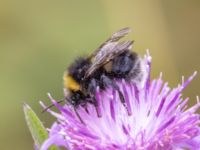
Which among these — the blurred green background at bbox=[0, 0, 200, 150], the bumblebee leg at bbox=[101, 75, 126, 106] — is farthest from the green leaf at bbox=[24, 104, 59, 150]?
the blurred green background at bbox=[0, 0, 200, 150]

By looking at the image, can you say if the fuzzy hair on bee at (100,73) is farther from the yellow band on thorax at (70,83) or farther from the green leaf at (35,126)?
the green leaf at (35,126)

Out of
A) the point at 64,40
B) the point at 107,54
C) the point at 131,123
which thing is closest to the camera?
the point at 107,54

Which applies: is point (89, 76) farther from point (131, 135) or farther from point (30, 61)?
point (30, 61)

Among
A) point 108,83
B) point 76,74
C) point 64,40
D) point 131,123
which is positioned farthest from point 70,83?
point 64,40

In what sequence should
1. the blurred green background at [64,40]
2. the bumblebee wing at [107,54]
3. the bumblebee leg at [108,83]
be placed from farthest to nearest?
the blurred green background at [64,40], the bumblebee leg at [108,83], the bumblebee wing at [107,54]

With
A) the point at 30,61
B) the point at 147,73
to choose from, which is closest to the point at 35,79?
the point at 30,61

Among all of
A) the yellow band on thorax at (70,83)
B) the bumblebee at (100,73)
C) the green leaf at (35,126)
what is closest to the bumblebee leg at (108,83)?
the bumblebee at (100,73)

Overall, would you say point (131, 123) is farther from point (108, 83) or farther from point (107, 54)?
point (107, 54)
